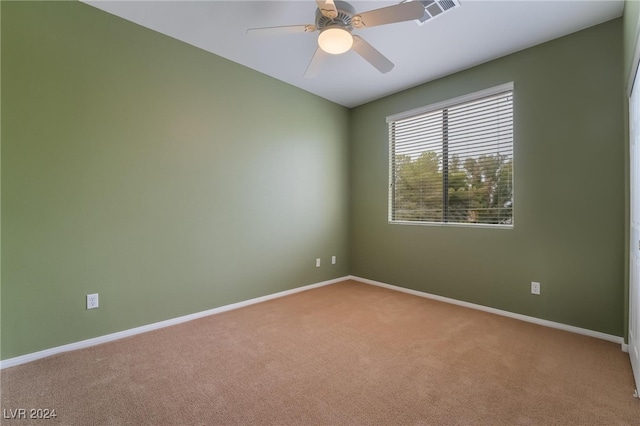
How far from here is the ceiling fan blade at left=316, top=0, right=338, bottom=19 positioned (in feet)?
5.86

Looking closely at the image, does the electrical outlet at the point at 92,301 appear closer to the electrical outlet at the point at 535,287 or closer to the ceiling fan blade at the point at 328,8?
the ceiling fan blade at the point at 328,8

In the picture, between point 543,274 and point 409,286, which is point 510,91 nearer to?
point 543,274

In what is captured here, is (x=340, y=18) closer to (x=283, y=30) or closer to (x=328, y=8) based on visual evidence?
(x=328, y=8)

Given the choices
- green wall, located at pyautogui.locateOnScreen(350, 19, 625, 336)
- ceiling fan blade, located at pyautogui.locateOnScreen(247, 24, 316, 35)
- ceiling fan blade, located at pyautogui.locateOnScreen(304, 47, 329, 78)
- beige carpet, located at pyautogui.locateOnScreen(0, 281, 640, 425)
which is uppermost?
ceiling fan blade, located at pyautogui.locateOnScreen(247, 24, 316, 35)

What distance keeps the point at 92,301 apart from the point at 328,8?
2818 millimetres

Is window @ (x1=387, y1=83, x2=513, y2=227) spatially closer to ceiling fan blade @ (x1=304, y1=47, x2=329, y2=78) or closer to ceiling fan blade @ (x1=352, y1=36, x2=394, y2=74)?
ceiling fan blade @ (x1=352, y1=36, x2=394, y2=74)

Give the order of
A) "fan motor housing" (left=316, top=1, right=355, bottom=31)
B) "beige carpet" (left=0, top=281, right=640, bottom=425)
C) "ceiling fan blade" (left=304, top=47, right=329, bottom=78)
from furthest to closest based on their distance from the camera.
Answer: "ceiling fan blade" (left=304, top=47, right=329, bottom=78), "fan motor housing" (left=316, top=1, right=355, bottom=31), "beige carpet" (left=0, top=281, right=640, bottom=425)

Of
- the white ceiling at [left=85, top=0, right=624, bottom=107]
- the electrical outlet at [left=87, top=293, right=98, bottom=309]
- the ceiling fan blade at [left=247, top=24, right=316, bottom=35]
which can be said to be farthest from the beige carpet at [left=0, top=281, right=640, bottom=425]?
the white ceiling at [left=85, top=0, right=624, bottom=107]

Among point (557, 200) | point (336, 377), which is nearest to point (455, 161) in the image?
point (557, 200)

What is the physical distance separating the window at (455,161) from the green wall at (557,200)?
0.13 meters

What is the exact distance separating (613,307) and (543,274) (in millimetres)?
516

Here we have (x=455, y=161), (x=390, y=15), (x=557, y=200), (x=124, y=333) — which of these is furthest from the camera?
(x=455, y=161)

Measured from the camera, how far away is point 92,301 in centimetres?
238

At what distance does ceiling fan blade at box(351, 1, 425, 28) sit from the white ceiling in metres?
0.49
